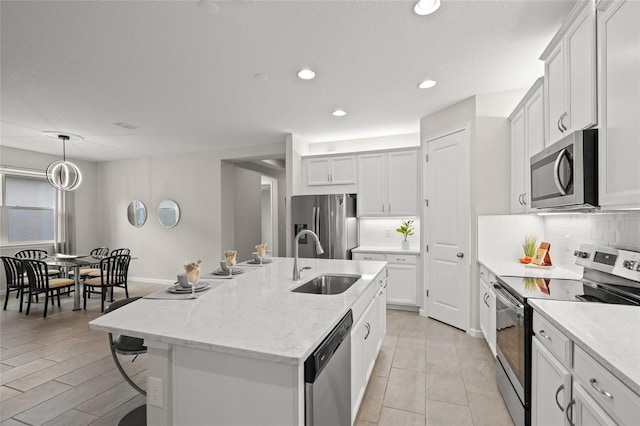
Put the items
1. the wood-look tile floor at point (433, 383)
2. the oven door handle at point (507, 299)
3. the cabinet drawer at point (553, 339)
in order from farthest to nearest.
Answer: the wood-look tile floor at point (433, 383) → the oven door handle at point (507, 299) → the cabinet drawer at point (553, 339)

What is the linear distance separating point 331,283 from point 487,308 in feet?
5.38

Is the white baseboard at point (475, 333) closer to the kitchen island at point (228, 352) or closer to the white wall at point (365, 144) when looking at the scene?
the kitchen island at point (228, 352)

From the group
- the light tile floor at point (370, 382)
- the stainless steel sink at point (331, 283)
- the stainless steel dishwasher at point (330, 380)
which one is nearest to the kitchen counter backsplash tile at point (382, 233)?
the light tile floor at point (370, 382)

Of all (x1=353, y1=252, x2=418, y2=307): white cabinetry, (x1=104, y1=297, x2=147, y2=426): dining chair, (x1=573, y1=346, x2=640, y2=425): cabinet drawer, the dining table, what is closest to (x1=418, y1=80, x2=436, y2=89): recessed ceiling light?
(x1=353, y1=252, x2=418, y2=307): white cabinetry

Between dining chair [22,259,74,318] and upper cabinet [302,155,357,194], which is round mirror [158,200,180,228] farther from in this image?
upper cabinet [302,155,357,194]

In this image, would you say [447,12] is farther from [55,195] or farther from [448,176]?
[55,195]

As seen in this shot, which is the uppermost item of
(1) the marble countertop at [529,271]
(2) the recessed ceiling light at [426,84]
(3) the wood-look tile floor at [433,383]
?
(2) the recessed ceiling light at [426,84]

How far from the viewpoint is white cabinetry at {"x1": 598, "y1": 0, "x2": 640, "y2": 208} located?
4.28 ft

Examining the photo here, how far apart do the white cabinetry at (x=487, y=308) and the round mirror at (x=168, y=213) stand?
5.65 m

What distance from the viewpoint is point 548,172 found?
203cm

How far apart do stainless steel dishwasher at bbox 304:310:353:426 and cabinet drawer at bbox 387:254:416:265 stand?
286 cm

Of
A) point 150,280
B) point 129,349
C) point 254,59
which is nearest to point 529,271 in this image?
point 254,59

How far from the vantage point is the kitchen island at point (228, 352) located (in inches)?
42.4

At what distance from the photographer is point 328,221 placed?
4508 millimetres
